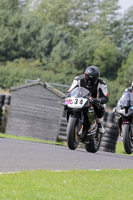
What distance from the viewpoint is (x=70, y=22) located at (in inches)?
4011

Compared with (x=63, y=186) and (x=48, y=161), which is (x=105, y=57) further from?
(x=63, y=186)

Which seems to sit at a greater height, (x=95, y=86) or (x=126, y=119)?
(x=95, y=86)

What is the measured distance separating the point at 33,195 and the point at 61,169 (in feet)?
8.58

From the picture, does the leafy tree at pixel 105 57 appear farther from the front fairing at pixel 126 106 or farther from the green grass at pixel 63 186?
the green grass at pixel 63 186

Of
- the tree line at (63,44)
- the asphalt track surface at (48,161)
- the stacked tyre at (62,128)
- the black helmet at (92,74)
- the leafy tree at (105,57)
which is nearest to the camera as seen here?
the asphalt track surface at (48,161)

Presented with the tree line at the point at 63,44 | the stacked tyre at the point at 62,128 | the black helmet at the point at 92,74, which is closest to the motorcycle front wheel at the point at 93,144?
the black helmet at the point at 92,74

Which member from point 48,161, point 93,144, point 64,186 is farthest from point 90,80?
point 64,186

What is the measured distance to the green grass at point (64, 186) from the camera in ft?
20.0

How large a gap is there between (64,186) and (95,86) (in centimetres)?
502

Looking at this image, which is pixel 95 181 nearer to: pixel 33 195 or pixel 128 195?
pixel 128 195

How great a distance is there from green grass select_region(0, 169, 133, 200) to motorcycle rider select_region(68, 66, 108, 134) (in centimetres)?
335

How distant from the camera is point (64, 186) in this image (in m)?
6.77

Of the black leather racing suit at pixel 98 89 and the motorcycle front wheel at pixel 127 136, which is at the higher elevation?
the black leather racing suit at pixel 98 89

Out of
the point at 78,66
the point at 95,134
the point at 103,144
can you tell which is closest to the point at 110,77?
the point at 78,66
